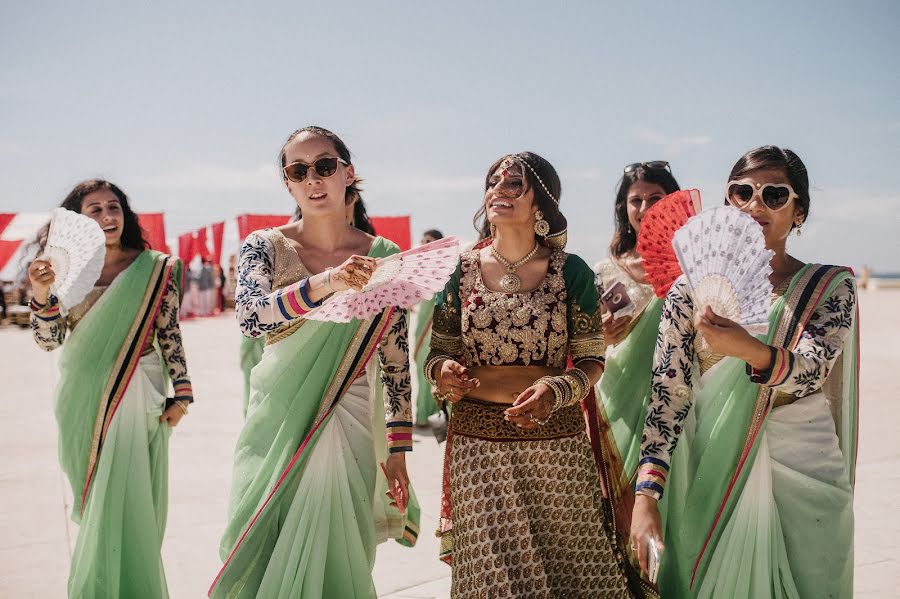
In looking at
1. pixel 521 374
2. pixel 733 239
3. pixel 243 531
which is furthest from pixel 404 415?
pixel 733 239

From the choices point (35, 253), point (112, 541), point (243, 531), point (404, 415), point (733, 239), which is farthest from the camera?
point (35, 253)

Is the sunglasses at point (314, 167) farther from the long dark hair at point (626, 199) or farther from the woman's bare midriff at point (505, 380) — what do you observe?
the long dark hair at point (626, 199)

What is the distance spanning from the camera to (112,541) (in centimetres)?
361

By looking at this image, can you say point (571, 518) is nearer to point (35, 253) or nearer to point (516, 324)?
point (516, 324)

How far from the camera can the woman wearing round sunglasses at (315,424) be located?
2881 mm

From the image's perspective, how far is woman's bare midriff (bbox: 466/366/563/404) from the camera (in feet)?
9.61

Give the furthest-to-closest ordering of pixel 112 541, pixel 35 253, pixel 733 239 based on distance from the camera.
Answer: pixel 35 253
pixel 112 541
pixel 733 239

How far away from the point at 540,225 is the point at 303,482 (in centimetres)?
129

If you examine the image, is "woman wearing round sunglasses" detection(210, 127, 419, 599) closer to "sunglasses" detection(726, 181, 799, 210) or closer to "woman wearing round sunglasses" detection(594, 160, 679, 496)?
"woman wearing round sunglasses" detection(594, 160, 679, 496)

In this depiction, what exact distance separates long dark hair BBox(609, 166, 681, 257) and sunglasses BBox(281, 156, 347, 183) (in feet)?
5.71

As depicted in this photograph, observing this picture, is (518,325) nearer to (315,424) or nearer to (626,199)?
(315,424)

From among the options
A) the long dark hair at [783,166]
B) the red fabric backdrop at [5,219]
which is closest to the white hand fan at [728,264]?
the long dark hair at [783,166]

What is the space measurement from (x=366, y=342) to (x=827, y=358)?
1.59 meters

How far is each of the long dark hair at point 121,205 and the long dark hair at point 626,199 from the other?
8.12 feet
